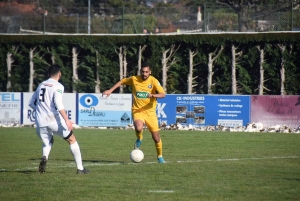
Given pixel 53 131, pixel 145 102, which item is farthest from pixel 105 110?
pixel 53 131

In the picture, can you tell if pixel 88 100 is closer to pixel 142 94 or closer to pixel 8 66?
pixel 8 66

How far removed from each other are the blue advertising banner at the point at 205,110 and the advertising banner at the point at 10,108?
6.91 metres

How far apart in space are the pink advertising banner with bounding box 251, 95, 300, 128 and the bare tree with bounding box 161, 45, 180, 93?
796 cm

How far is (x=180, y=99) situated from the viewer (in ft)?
102

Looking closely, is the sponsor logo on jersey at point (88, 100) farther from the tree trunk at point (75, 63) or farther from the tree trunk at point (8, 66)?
the tree trunk at point (8, 66)

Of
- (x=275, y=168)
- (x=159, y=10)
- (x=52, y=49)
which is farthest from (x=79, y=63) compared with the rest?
(x=275, y=168)

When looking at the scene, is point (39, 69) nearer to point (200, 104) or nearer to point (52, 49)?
point (52, 49)

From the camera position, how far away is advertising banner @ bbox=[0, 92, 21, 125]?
109 ft

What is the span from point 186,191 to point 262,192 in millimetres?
1168

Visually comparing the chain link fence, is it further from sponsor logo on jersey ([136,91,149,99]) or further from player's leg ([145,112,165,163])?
player's leg ([145,112,165,163])

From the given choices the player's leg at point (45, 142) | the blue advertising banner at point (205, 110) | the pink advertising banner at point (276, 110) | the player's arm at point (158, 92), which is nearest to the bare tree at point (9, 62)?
the blue advertising banner at point (205, 110)

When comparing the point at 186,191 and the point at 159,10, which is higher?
the point at 159,10

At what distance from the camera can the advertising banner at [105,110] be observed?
31703mm

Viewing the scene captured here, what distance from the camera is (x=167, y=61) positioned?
37.7 meters
